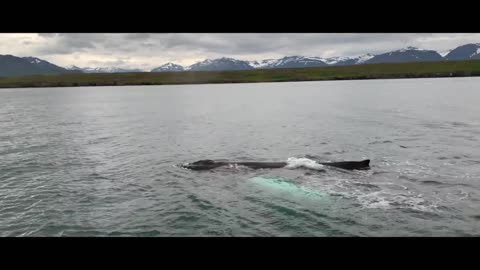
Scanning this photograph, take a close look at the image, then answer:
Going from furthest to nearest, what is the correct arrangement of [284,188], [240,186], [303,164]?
[303,164], [240,186], [284,188]

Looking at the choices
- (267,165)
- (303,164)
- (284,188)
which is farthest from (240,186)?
(303,164)

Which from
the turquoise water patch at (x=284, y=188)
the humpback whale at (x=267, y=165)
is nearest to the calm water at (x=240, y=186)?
the turquoise water patch at (x=284, y=188)

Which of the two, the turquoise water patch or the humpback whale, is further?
the humpback whale

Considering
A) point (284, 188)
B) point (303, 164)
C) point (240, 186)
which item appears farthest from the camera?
point (303, 164)

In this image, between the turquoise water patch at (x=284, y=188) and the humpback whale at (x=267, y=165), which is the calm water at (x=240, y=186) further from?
the humpback whale at (x=267, y=165)

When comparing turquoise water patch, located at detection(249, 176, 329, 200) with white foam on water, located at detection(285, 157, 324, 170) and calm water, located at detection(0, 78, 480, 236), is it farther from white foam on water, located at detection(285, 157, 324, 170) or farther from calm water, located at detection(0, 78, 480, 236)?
white foam on water, located at detection(285, 157, 324, 170)

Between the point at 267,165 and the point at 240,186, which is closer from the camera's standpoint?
the point at 240,186

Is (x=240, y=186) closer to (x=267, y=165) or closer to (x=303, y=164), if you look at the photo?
(x=267, y=165)

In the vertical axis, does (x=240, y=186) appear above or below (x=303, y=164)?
below

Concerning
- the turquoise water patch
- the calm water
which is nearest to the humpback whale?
the calm water

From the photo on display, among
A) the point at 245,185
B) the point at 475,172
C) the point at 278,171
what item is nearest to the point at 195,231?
the point at 245,185
